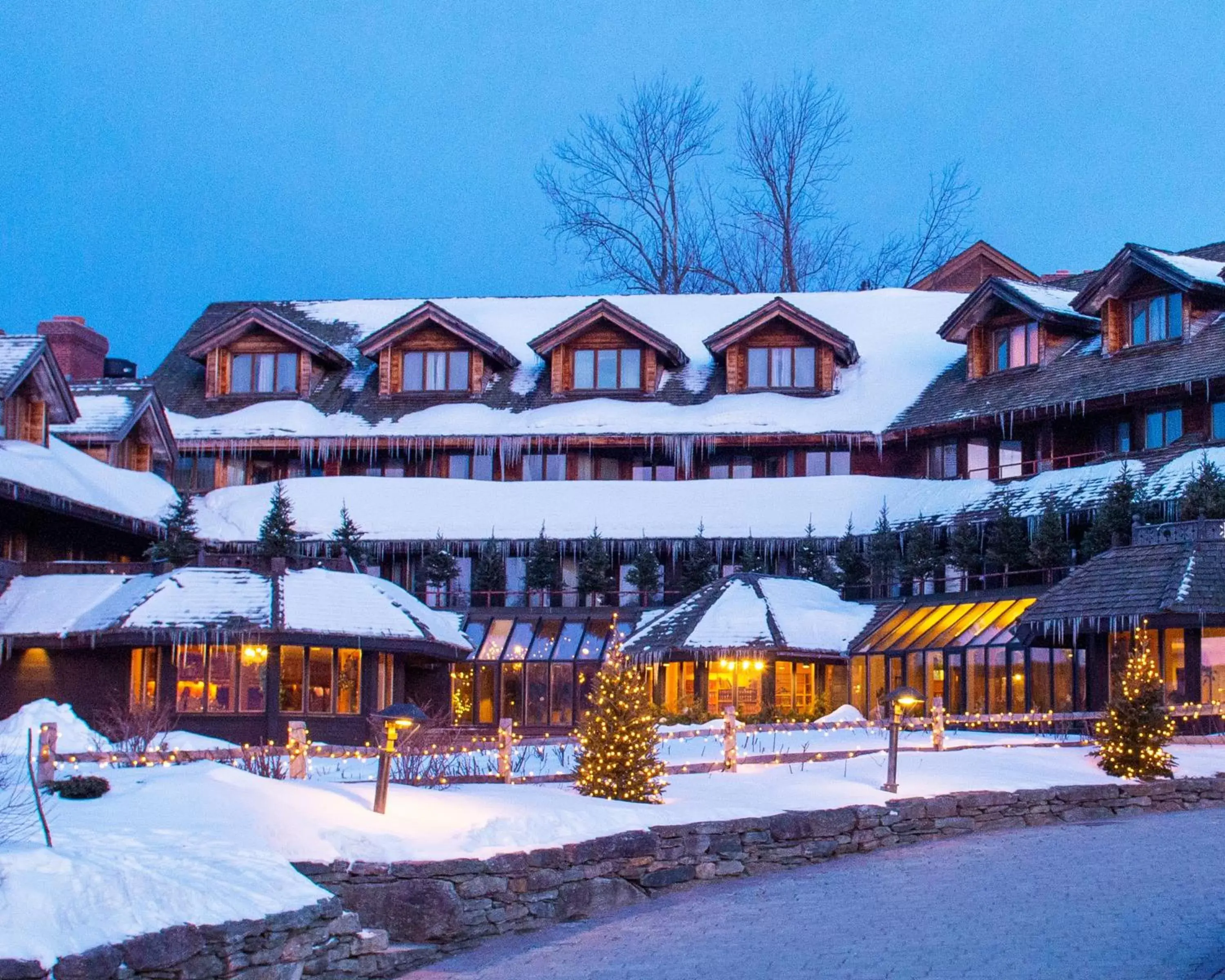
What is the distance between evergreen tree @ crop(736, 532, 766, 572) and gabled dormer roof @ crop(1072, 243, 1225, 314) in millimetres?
8335

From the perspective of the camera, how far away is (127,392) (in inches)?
1521

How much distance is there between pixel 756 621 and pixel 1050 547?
559 cm

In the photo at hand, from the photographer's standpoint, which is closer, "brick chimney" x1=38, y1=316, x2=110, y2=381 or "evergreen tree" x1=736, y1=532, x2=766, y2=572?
"evergreen tree" x1=736, y1=532, x2=766, y2=572

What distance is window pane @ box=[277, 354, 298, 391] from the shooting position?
136 ft

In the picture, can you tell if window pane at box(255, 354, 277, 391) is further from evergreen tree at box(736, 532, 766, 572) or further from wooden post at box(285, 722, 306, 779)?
wooden post at box(285, 722, 306, 779)

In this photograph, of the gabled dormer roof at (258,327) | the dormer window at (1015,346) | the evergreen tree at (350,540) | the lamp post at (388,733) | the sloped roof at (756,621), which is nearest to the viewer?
the lamp post at (388,733)

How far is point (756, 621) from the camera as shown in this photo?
32.7m

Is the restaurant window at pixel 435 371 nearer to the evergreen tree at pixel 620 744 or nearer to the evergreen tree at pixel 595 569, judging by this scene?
the evergreen tree at pixel 595 569

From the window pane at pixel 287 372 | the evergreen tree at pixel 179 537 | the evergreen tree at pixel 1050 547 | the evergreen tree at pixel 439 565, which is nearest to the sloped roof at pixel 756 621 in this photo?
the evergreen tree at pixel 1050 547

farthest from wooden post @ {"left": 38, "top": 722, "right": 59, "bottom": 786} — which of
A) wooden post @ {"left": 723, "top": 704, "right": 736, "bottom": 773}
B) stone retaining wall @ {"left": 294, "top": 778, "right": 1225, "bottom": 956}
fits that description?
wooden post @ {"left": 723, "top": 704, "right": 736, "bottom": 773}

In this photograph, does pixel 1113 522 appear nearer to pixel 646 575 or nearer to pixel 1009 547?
pixel 1009 547

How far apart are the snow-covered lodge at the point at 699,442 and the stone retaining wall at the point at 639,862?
29.2ft

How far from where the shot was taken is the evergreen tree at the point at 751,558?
3509 cm

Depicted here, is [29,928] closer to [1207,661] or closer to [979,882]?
[979,882]
